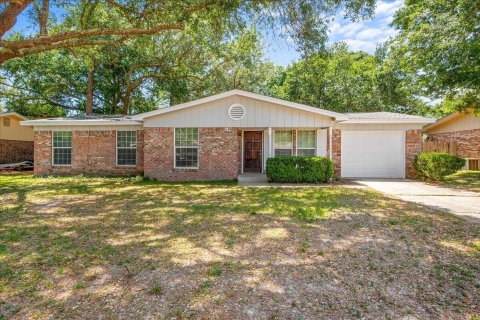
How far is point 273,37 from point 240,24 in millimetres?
1233

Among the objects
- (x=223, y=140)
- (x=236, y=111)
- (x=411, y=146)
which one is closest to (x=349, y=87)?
(x=411, y=146)

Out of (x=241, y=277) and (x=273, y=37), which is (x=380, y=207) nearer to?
(x=241, y=277)

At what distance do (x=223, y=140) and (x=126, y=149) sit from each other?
5.09 metres

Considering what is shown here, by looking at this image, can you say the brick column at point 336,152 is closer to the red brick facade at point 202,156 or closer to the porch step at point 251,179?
the porch step at point 251,179

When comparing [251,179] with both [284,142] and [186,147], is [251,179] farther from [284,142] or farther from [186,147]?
[186,147]

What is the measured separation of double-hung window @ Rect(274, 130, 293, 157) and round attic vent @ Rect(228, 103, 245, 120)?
209 centimetres

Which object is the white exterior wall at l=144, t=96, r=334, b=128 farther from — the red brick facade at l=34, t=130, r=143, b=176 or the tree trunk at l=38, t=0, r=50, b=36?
the tree trunk at l=38, t=0, r=50, b=36

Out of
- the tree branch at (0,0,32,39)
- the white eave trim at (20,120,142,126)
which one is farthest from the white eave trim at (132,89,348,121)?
the tree branch at (0,0,32,39)

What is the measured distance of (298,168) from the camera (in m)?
10.9

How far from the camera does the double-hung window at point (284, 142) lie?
1275 centimetres

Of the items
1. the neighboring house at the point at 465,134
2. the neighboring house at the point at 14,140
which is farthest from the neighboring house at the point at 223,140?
the neighboring house at the point at 14,140

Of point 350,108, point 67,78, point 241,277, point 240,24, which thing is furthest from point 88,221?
point 350,108

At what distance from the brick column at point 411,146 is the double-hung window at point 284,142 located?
5381mm

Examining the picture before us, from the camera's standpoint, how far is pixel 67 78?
2234cm
